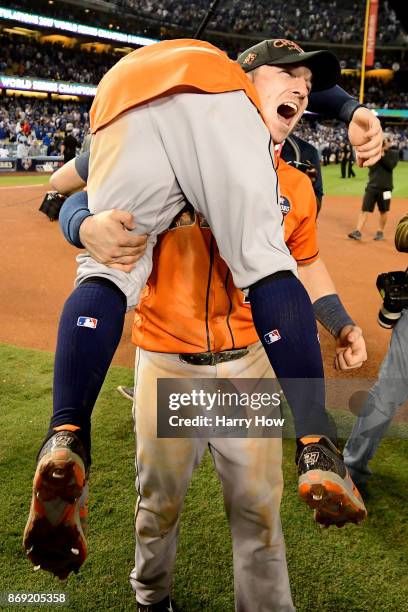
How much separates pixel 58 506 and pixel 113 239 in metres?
0.56

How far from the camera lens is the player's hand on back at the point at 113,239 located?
45.8 inches

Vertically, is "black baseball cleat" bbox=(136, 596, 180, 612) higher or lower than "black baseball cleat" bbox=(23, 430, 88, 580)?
lower

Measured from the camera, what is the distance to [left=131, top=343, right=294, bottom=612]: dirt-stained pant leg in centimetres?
176

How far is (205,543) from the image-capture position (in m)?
2.58

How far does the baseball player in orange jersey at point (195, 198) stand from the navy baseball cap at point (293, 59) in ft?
1.25

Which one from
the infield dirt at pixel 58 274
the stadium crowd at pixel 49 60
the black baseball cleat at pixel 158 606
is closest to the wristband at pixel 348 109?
the black baseball cleat at pixel 158 606

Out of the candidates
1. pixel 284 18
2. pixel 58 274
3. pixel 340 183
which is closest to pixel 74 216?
pixel 58 274

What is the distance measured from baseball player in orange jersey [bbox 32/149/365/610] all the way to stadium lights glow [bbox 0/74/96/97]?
112 ft

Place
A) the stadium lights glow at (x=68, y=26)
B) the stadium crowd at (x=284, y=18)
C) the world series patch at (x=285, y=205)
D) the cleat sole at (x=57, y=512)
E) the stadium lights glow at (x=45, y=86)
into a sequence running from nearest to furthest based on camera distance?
the cleat sole at (x=57, y=512), the world series patch at (x=285, y=205), the stadium lights glow at (x=45, y=86), the stadium lights glow at (x=68, y=26), the stadium crowd at (x=284, y=18)

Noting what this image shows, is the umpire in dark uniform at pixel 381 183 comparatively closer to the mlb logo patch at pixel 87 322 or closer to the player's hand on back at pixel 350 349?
the player's hand on back at pixel 350 349

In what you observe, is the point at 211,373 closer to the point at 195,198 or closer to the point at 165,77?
the point at 195,198

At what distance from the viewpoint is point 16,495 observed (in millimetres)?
2842

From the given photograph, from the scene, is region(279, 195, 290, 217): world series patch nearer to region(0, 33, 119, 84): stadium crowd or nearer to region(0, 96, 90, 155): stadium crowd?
region(0, 96, 90, 155): stadium crowd

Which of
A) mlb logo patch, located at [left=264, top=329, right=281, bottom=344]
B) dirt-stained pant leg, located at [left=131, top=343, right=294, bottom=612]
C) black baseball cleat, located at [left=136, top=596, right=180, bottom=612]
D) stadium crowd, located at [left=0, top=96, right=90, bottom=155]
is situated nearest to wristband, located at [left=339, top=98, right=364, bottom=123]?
dirt-stained pant leg, located at [left=131, top=343, right=294, bottom=612]
